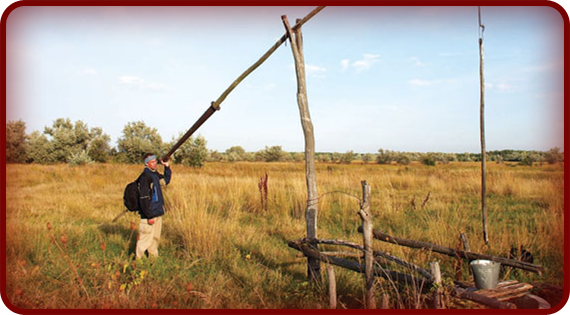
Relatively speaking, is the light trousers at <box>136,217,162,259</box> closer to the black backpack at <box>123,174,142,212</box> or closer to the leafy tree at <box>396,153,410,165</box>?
the black backpack at <box>123,174,142,212</box>

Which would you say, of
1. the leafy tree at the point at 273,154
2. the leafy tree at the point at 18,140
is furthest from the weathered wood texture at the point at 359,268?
the leafy tree at the point at 273,154

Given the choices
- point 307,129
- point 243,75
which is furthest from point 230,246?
point 243,75

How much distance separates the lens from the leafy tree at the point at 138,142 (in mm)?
30500

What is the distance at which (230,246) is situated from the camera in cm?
597

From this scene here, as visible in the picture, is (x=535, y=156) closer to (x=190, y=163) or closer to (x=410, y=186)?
(x=410, y=186)

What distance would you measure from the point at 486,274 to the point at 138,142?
31.1 meters

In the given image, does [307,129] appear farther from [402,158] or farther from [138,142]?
[402,158]

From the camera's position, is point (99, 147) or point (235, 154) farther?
point (235, 154)

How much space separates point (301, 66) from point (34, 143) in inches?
1380

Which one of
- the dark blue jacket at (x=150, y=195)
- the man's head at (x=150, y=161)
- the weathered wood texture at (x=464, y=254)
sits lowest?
the weathered wood texture at (x=464, y=254)

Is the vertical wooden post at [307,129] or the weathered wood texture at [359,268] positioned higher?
the vertical wooden post at [307,129]

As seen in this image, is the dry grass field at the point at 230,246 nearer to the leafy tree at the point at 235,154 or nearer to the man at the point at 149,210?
the man at the point at 149,210

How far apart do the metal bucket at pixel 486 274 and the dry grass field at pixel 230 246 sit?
299 mm

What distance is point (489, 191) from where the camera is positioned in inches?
478
